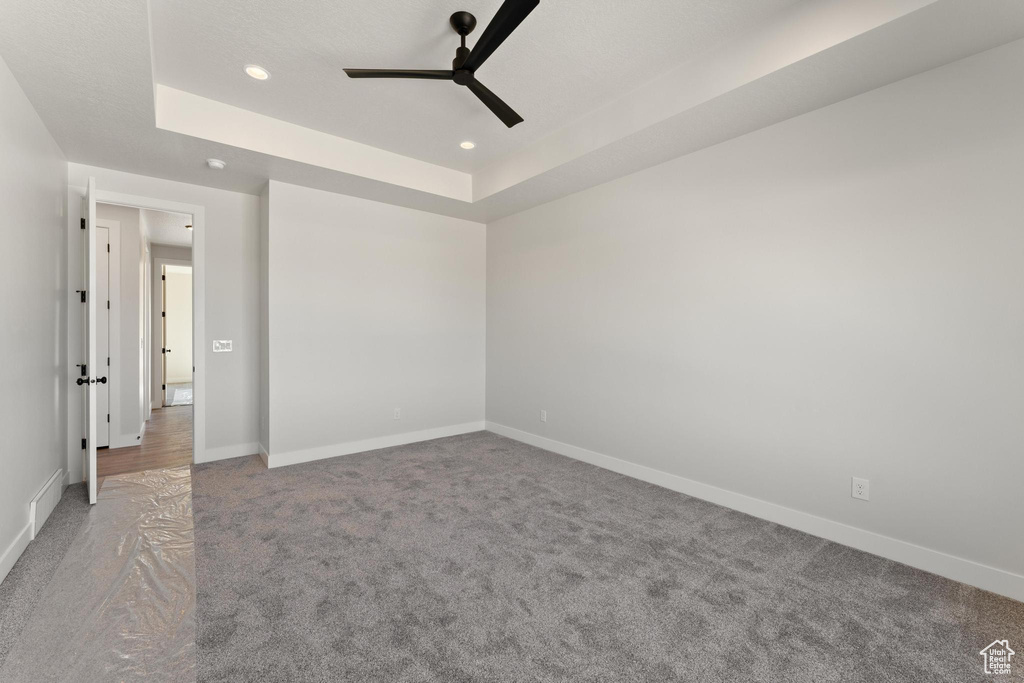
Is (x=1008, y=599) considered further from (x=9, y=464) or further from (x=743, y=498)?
(x=9, y=464)

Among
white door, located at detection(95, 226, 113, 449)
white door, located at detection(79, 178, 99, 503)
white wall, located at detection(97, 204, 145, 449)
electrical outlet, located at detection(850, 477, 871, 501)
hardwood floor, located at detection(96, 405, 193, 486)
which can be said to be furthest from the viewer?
white wall, located at detection(97, 204, 145, 449)

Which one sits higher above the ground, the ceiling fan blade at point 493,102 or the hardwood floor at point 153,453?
the ceiling fan blade at point 493,102

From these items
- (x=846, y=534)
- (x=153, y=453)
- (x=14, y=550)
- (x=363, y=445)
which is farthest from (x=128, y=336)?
(x=846, y=534)

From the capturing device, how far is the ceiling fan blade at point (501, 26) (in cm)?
189

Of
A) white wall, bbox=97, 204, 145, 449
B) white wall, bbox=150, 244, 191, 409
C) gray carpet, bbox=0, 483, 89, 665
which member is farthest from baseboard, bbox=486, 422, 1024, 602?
white wall, bbox=150, 244, 191, 409

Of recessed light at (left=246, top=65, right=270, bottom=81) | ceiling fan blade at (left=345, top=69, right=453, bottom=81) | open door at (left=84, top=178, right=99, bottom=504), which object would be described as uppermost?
recessed light at (left=246, top=65, right=270, bottom=81)

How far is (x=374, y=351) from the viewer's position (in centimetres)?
480

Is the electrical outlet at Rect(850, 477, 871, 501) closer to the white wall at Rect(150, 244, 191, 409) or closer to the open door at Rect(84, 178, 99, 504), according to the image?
the open door at Rect(84, 178, 99, 504)

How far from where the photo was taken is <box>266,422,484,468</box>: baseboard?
4.19 metres

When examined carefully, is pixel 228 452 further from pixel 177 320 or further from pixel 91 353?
pixel 177 320

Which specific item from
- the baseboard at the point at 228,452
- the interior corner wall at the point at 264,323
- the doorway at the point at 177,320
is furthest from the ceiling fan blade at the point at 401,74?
the doorway at the point at 177,320

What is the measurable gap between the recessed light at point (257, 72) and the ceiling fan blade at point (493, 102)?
4.61ft

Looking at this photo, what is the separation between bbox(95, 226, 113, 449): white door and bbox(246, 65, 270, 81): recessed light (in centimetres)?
334

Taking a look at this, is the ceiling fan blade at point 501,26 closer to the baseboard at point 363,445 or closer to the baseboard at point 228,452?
the baseboard at point 363,445
